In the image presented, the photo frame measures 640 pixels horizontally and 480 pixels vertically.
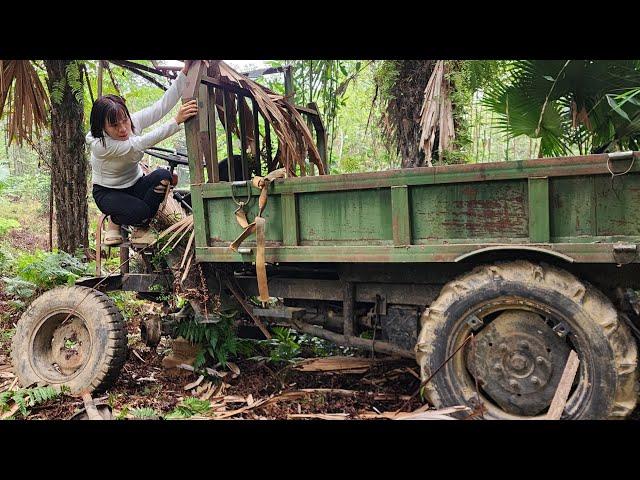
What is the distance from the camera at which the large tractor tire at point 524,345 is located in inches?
108

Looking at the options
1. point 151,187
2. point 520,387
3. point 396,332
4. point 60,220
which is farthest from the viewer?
point 60,220

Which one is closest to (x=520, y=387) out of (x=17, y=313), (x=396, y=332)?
(x=396, y=332)

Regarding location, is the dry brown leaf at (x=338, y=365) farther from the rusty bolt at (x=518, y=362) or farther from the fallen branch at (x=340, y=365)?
the rusty bolt at (x=518, y=362)

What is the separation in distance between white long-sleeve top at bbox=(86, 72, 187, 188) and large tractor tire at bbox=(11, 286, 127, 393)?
98cm

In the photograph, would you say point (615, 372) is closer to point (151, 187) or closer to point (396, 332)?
point (396, 332)

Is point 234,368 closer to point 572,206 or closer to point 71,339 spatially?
point 71,339

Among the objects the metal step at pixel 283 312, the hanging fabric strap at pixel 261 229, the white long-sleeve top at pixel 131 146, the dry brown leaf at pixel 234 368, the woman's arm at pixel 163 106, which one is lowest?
the dry brown leaf at pixel 234 368

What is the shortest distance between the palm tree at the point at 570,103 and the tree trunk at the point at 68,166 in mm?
4977

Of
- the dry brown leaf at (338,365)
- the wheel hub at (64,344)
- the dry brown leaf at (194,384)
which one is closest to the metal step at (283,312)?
the dry brown leaf at (338,365)

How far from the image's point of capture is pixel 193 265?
4086 mm

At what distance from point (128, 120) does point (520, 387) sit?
352 cm

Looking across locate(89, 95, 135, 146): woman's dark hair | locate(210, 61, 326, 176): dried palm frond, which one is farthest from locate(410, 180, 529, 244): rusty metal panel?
locate(89, 95, 135, 146): woman's dark hair

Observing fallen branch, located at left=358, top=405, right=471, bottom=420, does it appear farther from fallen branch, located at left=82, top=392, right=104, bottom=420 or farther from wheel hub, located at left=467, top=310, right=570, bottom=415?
fallen branch, located at left=82, top=392, right=104, bottom=420

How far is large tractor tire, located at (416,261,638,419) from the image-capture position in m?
2.74
